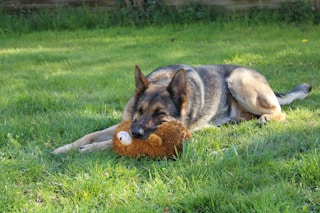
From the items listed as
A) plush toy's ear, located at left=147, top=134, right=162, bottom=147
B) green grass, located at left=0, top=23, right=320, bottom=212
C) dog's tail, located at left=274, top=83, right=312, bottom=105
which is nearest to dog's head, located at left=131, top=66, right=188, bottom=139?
A: plush toy's ear, located at left=147, top=134, right=162, bottom=147

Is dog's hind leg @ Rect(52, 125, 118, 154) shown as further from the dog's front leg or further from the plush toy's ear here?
the plush toy's ear

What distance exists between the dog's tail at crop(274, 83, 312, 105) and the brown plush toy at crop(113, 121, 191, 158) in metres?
1.95

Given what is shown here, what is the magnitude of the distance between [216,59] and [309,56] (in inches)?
58.9

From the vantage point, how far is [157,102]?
13.3ft

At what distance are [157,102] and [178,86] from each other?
28 centimetres

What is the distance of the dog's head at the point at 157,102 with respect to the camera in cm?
392

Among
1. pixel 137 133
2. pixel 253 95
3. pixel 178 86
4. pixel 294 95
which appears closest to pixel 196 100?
pixel 178 86

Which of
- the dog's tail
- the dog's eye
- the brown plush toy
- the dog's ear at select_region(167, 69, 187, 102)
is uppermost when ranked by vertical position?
the dog's ear at select_region(167, 69, 187, 102)

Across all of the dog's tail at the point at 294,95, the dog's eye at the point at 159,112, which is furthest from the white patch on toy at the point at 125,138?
the dog's tail at the point at 294,95

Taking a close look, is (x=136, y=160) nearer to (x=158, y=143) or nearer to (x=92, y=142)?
(x=158, y=143)

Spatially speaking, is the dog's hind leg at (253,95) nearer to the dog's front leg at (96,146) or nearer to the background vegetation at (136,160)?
the background vegetation at (136,160)

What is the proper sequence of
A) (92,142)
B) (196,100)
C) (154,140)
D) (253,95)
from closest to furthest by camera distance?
(154,140) → (92,142) → (196,100) → (253,95)

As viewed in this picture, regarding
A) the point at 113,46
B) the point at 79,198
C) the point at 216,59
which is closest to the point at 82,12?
the point at 113,46

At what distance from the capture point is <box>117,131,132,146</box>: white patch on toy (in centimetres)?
376
